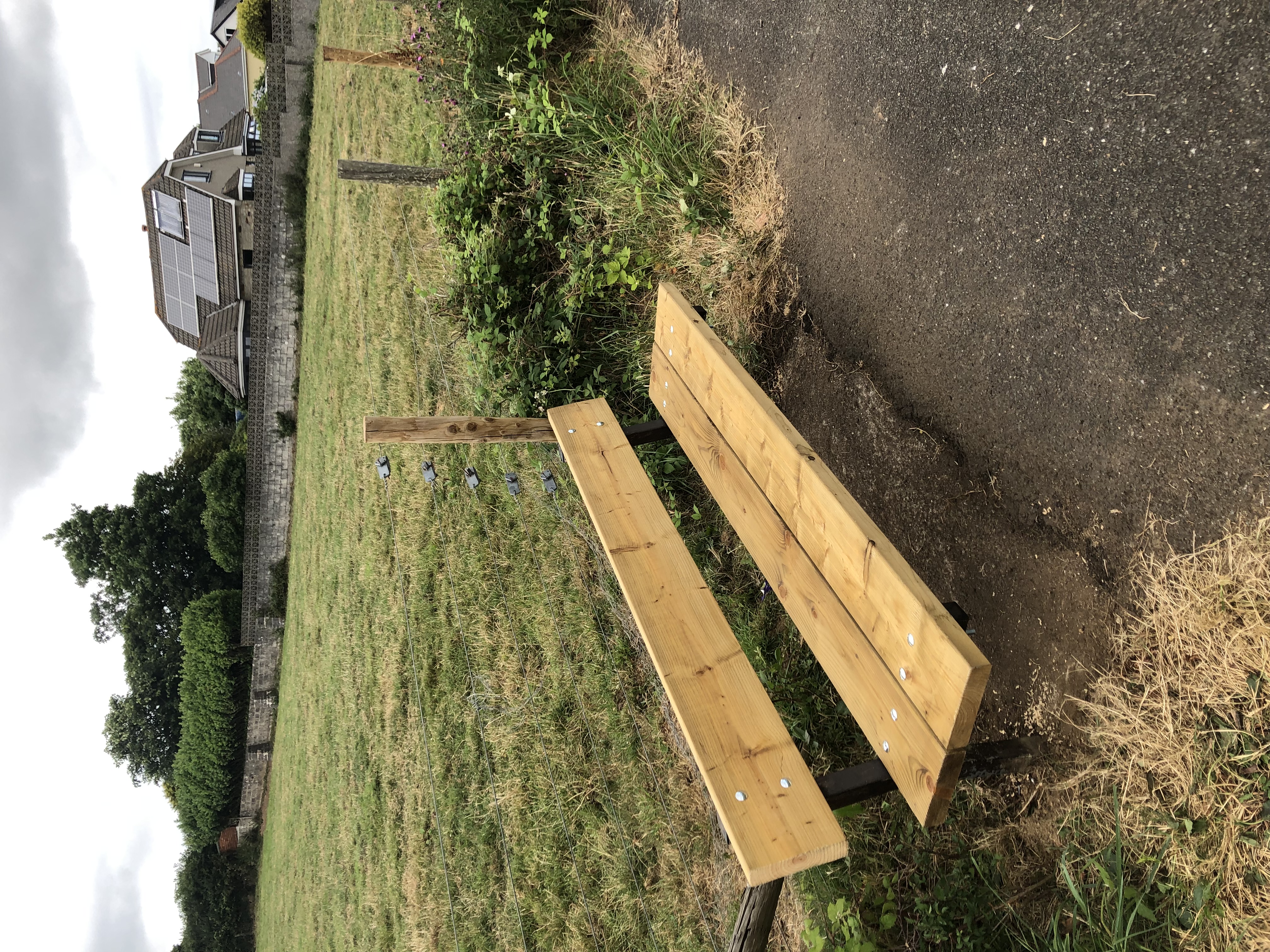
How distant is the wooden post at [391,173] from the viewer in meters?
5.80

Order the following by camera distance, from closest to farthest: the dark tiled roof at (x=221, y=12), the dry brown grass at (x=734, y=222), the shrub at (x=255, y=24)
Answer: the dry brown grass at (x=734, y=222), the shrub at (x=255, y=24), the dark tiled roof at (x=221, y=12)

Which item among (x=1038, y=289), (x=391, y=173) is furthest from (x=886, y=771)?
(x=391, y=173)

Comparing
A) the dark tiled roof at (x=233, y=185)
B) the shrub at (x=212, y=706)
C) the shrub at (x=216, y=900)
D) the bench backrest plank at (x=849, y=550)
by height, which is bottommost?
the shrub at (x=216, y=900)

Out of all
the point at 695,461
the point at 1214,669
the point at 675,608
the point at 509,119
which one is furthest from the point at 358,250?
the point at 1214,669

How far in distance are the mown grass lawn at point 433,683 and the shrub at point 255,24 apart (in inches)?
619

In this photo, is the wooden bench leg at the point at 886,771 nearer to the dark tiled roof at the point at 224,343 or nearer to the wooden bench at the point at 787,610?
the wooden bench at the point at 787,610

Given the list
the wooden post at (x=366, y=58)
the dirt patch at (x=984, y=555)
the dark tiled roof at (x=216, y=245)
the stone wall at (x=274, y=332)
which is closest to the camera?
the dirt patch at (x=984, y=555)

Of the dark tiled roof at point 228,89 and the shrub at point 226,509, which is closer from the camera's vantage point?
the shrub at point 226,509

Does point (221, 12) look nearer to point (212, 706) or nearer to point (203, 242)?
point (203, 242)

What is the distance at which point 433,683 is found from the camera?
577 centimetres

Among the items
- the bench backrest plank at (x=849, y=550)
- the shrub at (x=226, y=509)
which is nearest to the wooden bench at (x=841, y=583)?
the bench backrest plank at (x=849, y=550)

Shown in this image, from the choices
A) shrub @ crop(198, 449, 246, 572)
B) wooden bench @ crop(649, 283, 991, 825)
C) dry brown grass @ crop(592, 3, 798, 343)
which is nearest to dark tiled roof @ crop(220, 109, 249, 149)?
shrub @ crop(198, 449, 246, 572)

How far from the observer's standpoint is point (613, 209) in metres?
4.30

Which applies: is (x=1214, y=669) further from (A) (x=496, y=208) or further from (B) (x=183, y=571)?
(B) (x=183, y=571)
